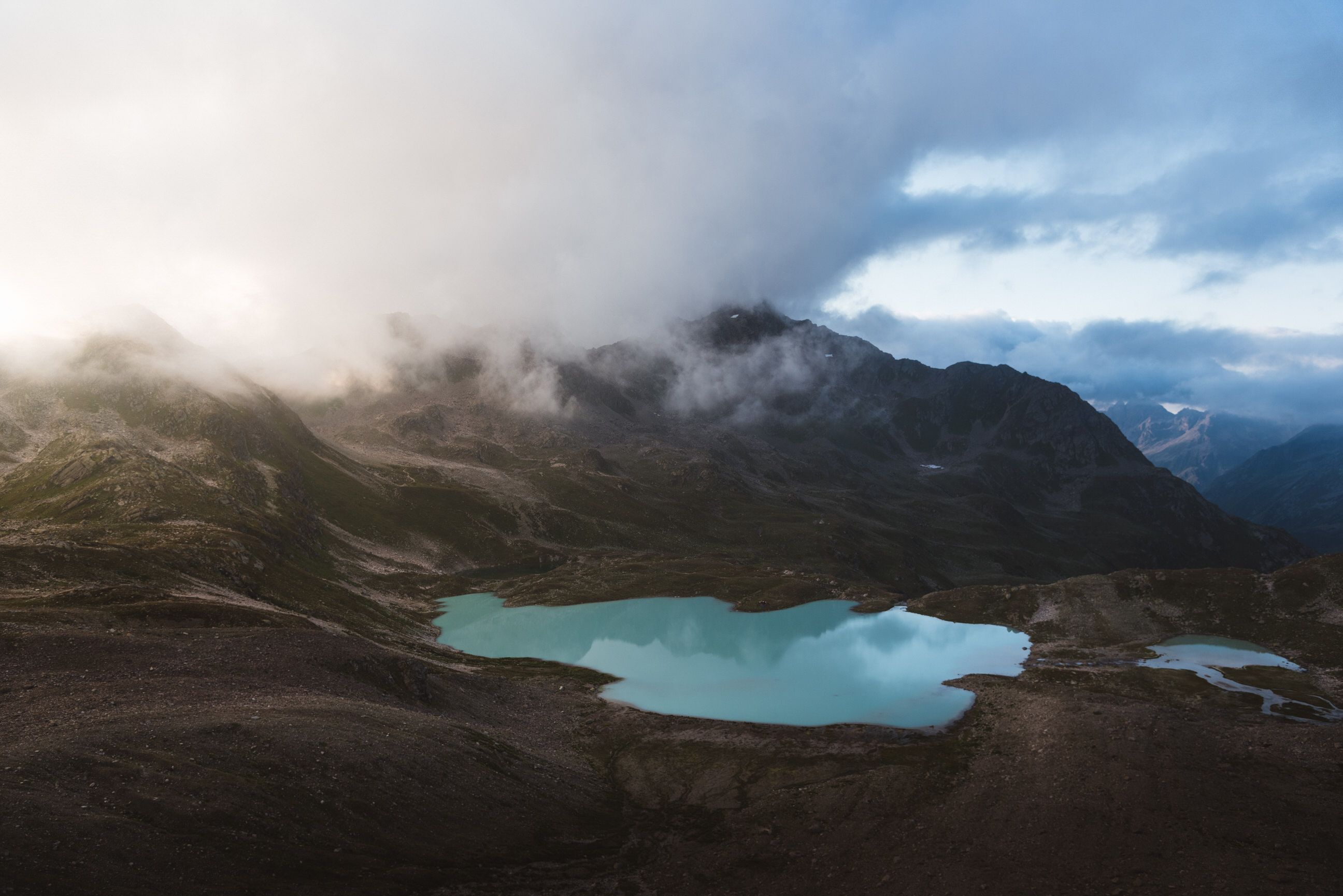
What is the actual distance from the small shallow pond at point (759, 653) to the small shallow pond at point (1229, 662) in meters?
19.4

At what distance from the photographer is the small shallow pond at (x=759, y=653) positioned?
272ft

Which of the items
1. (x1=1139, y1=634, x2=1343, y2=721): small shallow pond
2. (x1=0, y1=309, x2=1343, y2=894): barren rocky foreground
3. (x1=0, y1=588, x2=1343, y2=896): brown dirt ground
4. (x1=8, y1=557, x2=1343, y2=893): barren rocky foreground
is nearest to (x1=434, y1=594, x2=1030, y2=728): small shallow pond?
(x1=0, y1=309, x2=1343, y2=894): barren rocky foreground

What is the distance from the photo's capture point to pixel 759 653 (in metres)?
116

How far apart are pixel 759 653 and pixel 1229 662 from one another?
66118 mm

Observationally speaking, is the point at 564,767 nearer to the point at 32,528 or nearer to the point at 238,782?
the point at 238,782

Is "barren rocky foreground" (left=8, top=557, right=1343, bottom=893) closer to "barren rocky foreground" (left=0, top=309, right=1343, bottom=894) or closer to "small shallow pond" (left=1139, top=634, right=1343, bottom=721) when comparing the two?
"barren rocky foreground" (left=0, top=309, right=1343, bottom=894)

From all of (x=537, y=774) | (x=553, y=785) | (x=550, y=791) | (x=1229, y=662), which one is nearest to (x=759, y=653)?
(x=1229, y=662)

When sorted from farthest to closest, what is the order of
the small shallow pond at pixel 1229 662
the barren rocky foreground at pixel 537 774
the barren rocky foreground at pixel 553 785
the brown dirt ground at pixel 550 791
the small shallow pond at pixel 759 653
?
the small shallow pond at pixel 759 653, the small shallow pond at pixel 1229 662, the barren rocky foreground at pixel 537 774, the barren rocky foreground at pixel 553 785, the brown dirt ground at pixel 550 791

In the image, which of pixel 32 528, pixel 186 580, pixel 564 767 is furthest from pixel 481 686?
pixel 32 528

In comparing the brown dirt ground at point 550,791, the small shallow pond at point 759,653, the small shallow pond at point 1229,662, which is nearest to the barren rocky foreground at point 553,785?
the brown dirt ground at point 550,791

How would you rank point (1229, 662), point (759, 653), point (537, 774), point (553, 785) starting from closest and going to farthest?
point (553, 785), point (537, 774), point (1229, 662), point (759, 653)

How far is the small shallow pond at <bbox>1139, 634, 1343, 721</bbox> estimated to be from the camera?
74.8m

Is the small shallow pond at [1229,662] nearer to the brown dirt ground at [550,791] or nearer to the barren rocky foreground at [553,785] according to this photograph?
the barren rocky foreground at [553,785]

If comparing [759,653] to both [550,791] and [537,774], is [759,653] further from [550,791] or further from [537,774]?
[550,791]
